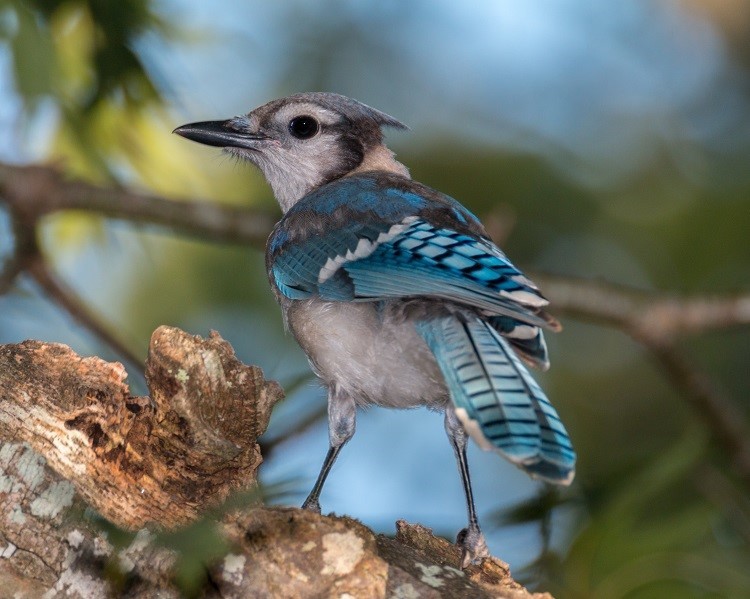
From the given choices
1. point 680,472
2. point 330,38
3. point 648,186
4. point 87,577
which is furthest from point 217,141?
point 648,186

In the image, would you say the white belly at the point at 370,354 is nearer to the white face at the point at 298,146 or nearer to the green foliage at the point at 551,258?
the green foliage at the point at 551,258

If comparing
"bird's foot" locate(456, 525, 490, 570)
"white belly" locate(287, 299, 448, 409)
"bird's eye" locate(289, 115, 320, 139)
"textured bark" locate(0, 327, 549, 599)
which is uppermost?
"bird's eye" locate(289, 115, 320, 139)

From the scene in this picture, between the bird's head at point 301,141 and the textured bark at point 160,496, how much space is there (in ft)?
5.09

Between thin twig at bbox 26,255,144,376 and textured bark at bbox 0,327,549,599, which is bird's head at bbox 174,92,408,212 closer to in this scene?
thin twig at bbox 26,255,144,376

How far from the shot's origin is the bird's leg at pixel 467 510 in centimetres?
227

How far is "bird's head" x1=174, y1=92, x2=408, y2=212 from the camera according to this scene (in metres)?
3.45

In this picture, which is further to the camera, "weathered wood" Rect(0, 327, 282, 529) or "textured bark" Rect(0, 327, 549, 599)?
"weathered wood" Rect(0, 327, 282, 529)

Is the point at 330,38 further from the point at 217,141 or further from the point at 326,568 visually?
the point at 326,568

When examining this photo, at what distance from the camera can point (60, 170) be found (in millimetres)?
3436

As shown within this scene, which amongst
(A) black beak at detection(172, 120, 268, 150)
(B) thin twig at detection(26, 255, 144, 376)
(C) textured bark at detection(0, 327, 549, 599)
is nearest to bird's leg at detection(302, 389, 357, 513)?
(C) textured bark at detection(0, 327, 549, 599)

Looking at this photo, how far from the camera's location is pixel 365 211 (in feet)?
9.23

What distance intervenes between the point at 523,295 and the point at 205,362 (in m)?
0.69

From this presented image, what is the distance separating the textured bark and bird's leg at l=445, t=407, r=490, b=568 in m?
0.16

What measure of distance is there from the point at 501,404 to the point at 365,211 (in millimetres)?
947
